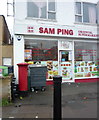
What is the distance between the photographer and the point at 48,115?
4074mm

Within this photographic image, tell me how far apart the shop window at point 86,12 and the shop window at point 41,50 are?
101 inches

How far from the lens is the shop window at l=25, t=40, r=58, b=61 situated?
8.16 meters

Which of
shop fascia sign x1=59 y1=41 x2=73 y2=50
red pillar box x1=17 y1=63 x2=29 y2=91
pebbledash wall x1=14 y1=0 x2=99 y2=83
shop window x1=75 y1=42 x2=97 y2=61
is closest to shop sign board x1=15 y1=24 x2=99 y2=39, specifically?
pebbledash wall x1=14 y1=0 x2=99 y2=83

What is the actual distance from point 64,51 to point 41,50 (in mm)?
1551

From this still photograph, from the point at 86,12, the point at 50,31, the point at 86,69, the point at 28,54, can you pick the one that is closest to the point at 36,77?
the point at 28,54

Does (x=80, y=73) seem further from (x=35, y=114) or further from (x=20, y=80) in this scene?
(x=35, y=114)

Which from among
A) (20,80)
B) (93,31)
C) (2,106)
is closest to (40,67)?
(20,80)

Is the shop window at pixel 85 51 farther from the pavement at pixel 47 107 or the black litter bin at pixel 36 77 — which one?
the pavement at pixel 47 107

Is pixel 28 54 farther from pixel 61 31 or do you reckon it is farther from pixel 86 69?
pixel 86 69

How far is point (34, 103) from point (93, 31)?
21.7 feet

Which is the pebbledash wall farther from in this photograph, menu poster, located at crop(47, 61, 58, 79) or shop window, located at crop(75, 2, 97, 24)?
shop window, located at crop(75, 2, 97, 24)

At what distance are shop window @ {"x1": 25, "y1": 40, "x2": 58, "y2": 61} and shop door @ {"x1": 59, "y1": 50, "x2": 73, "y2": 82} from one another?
43 cm

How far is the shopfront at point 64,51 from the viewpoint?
8211mm

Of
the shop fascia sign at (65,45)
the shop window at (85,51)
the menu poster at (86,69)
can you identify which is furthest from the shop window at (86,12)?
the menu poster at (86,69)
